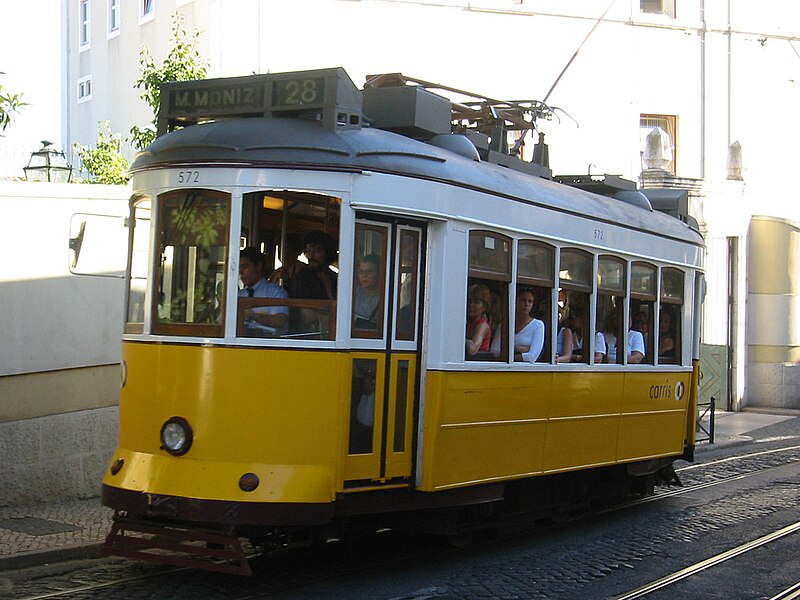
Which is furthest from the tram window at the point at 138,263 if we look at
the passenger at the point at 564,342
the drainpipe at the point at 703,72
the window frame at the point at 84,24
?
the window frame at the point at 84,24

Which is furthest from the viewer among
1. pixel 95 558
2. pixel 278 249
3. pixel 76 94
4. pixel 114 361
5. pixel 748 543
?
pixel 76 94

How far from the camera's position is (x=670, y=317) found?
37.5ft

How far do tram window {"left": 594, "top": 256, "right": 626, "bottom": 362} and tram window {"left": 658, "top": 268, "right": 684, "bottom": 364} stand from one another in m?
0.98

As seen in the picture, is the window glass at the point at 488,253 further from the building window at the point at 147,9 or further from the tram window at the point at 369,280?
the building window at the point at 147,9

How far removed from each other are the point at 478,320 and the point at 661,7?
17.9 meters

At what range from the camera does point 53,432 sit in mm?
10758

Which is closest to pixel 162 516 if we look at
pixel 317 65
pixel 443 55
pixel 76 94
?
pixel 317 65

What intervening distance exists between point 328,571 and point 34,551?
6.94ft

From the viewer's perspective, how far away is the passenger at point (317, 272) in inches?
292

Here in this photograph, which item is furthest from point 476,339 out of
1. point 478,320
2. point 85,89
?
point 85,89

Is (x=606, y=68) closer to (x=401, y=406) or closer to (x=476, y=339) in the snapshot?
(x=476, y=339)

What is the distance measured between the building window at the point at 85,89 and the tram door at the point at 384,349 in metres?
20.5

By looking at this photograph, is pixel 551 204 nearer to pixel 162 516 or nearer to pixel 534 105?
pixel 534 105

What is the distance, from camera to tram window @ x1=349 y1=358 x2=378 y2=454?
741 cm
